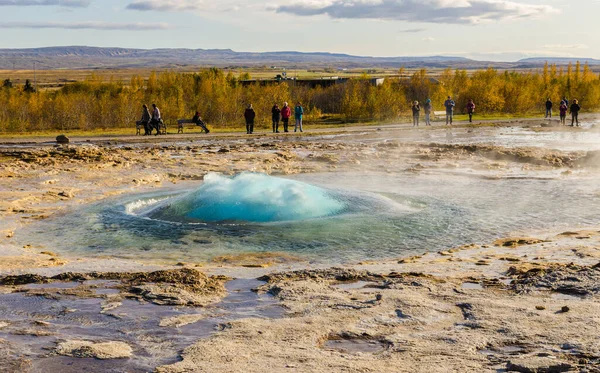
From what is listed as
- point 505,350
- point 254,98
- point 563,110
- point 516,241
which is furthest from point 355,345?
point 254,98

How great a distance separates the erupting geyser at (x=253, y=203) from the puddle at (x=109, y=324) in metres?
4.00

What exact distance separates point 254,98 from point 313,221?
103 feet

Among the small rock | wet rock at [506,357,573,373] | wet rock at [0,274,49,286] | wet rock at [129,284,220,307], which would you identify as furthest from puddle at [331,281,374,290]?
the small rock

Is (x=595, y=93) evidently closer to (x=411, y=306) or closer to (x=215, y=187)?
(x=215, y=187)

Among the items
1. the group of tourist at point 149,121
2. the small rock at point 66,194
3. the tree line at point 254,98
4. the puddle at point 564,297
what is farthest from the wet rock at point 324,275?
the tree line at point 254,98

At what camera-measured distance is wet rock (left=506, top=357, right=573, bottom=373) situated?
5.38m

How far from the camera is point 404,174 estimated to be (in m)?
17.6

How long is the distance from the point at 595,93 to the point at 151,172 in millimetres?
43371

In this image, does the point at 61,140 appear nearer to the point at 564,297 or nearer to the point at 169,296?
the point at 169,296

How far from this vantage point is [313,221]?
38.0 feet

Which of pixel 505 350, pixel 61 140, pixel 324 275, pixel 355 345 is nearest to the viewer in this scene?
pixel 505 350

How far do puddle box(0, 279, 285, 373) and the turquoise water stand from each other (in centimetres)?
219

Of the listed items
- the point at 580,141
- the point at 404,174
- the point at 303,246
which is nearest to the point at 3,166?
the point at 404,174

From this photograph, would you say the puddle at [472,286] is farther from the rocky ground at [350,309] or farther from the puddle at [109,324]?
the puddle at [109,324]
